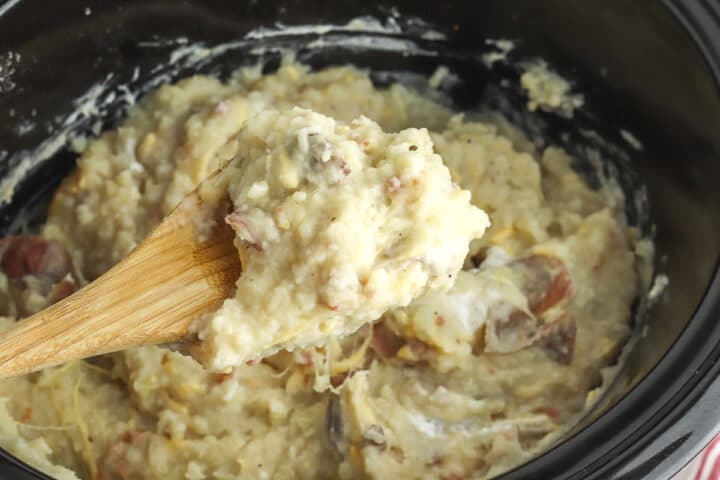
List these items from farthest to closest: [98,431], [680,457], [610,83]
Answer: [610,83] < [98,431] < [680,457]

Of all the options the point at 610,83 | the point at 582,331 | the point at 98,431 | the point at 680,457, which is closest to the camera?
the point at 680,457

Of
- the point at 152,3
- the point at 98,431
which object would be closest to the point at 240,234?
the point at 98,431

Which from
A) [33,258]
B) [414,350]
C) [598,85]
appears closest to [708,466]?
[414,350]

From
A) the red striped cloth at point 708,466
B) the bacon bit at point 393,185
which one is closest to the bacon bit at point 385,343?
the bacon bit at point 393,185

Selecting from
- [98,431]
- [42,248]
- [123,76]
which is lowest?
[98,431]

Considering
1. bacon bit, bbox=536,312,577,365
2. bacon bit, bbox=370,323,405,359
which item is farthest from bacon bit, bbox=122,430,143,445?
bacon bit, bbox=536,312,577,365

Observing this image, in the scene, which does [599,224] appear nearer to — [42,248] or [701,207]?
[701,207]

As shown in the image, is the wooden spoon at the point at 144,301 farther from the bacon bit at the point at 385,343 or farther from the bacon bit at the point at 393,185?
the bacon bit at the point at 385,343
